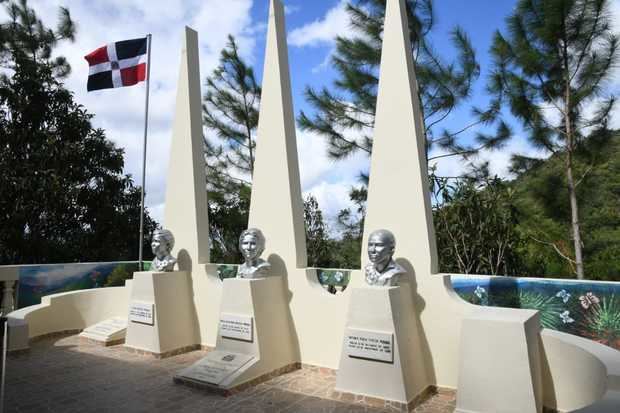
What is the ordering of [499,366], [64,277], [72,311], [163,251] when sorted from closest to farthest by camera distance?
[499,366], [163,251], [72,311], [64,277]

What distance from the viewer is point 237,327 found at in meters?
4.64

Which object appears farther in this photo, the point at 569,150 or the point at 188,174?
the point at 569,150

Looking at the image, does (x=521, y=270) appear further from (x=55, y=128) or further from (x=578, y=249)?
(x=55, y=128)

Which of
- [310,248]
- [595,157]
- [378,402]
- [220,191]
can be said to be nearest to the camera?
[378,402]

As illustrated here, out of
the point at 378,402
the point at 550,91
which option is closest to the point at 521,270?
the point at 550,91

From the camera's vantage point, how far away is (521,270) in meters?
7.89

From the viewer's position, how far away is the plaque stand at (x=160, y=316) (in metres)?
5.48

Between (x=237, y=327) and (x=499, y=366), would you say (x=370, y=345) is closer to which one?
(x=499, y=366)

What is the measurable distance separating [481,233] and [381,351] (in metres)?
4.77

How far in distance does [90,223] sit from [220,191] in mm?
3624

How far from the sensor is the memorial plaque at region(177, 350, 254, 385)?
416 centimetres

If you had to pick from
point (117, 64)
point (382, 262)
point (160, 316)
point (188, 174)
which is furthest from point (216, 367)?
point (117, 64)

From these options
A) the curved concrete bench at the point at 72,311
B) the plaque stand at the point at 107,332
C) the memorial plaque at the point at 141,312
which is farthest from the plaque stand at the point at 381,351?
the curved concrete bench at the point at 72,311

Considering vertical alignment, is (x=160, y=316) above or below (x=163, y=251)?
below
